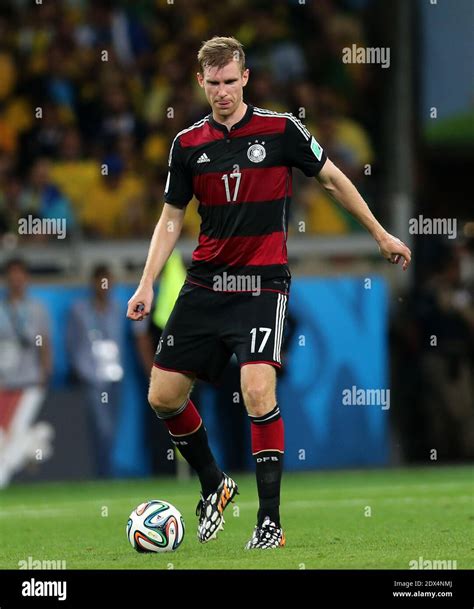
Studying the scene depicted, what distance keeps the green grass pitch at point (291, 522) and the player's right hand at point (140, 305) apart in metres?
1.22

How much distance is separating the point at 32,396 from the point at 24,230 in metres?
1.82

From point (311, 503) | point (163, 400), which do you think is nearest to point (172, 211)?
point (163, 400)

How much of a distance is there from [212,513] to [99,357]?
19.4 ft

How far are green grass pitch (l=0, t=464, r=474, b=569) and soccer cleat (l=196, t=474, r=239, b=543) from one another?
8cm

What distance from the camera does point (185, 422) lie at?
8.34m

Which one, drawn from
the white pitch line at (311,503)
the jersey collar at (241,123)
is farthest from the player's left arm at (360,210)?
the white pitch line at (311,503)

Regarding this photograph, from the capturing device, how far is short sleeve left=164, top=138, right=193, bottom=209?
320 inches

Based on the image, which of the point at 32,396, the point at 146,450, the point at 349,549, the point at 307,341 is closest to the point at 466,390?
the point at 307,341

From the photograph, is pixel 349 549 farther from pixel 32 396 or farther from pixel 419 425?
pixel 419 425

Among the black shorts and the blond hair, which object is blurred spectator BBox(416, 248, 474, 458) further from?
the blond hair

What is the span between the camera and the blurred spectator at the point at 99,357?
13.9m

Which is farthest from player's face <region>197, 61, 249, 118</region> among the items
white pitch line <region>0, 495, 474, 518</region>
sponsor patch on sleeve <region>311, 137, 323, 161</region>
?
white pitch line <region>0, 495, 474, 518</region>

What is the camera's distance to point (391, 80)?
17391 mm

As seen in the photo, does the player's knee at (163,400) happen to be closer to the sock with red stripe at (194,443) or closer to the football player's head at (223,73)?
the sock with red stripe at (194,443)
